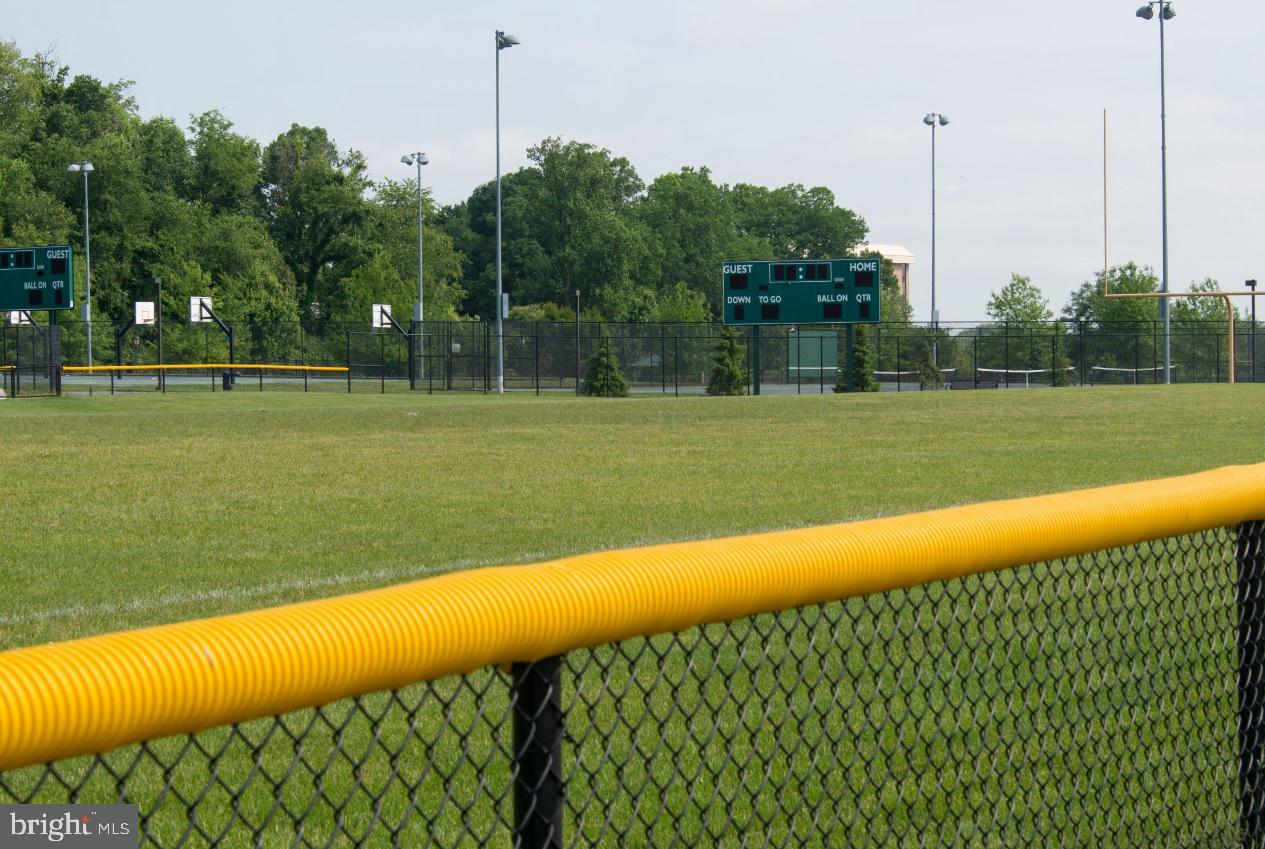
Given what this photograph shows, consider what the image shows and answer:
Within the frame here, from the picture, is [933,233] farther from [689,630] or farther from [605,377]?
[689,630]

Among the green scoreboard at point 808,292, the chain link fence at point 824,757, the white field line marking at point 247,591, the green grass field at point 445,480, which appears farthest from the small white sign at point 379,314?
the chain link fence at point 824,757

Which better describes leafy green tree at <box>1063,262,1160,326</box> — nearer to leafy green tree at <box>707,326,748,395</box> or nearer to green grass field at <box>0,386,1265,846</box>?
leafy green tree at <box>707,326,748,395</box>

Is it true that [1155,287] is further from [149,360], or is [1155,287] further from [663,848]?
[663,848]

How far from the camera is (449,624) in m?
2.05

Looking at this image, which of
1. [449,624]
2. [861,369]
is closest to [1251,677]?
[449,624]

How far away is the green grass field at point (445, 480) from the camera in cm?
1059

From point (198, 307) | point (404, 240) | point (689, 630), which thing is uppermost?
point (404, 240)

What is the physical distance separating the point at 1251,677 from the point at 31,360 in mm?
57596

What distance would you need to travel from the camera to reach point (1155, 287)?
85.8 meters

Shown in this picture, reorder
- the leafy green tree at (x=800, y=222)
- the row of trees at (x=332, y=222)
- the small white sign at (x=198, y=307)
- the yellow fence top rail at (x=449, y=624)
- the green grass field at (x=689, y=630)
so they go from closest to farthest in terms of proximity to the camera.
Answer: the yellow fence top rail at (x=449, y=624) < the green grass field at (x=689, y=630) < the small white sign at (x=198, y=307) < the row of trees at (x=332, y=222) < the leafy green tree at (x=800, y=222)

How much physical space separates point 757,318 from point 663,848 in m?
40.4

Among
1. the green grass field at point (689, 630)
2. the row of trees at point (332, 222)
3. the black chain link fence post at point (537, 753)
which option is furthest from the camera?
the row of trees at point (332, 222)

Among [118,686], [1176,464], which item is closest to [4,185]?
[1176,464]

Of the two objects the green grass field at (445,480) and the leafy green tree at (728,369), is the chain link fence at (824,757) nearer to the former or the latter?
the green grass field at (445,480)
